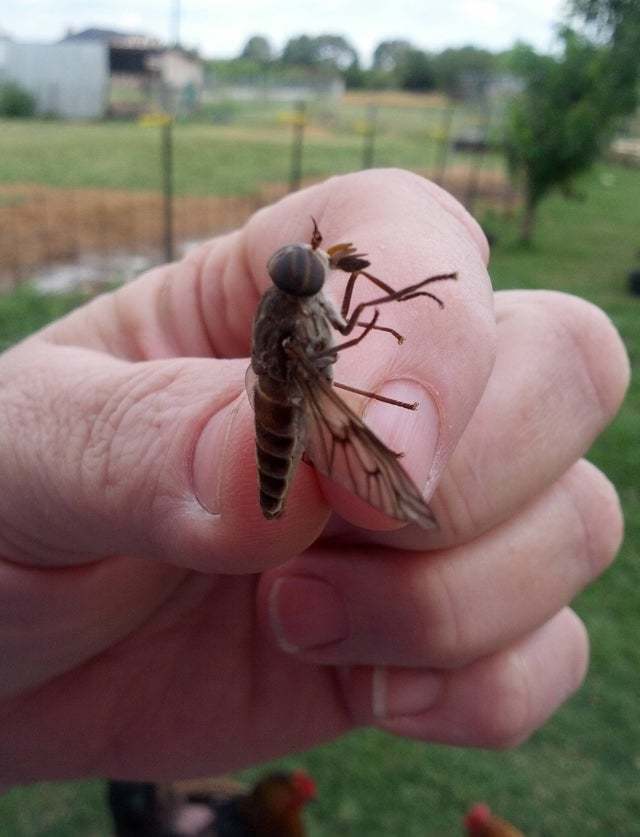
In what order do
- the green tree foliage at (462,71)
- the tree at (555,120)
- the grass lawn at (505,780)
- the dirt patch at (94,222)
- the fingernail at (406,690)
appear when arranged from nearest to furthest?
the fingernail at (406,690)
the grass lawn at (505,780)
the dirt patch at (94,222)
the tree at (555,120)
the green tree foliage at (462,71)

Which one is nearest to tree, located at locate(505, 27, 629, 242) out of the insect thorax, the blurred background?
the blurred background

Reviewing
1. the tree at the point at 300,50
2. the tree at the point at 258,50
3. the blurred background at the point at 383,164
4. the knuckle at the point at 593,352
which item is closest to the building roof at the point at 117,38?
the blurred background at the point at 383,164

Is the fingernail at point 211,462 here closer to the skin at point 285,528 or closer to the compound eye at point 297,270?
the skin at point 285,528

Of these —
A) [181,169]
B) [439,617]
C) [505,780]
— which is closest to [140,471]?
[439,617]

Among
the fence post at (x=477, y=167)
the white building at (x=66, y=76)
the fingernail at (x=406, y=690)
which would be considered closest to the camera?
the fingernail at (x=406, y=690)

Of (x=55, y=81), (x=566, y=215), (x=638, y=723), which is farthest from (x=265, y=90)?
(x=638, y=723)

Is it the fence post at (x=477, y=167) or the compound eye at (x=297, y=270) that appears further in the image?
the fence post at (x=477, y=167)

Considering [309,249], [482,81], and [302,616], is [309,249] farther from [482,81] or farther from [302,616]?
[482,81]

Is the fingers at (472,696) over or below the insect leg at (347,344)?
below
